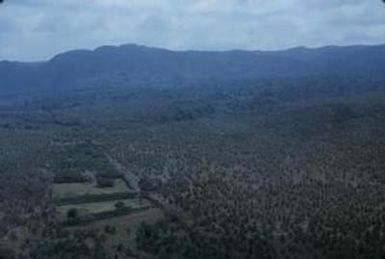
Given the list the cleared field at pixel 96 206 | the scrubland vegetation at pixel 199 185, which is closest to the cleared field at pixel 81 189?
the scrubland vegetation at pixel 199 185

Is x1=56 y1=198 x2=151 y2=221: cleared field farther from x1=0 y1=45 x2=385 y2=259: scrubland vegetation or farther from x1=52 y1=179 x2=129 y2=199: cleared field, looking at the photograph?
x1=52 y1=179 x2=129 y2=199: cleared field

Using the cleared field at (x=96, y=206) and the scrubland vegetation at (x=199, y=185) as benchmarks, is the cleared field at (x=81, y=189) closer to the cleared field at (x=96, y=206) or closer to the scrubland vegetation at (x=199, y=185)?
the scrubland vegetation at (x=199, y=185)

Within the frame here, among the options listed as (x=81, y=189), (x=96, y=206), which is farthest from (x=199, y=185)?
(x=81, y=189)

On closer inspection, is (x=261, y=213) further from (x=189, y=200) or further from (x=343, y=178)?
(x=343, y=178)

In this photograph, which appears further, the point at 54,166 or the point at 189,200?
the point at 54,166

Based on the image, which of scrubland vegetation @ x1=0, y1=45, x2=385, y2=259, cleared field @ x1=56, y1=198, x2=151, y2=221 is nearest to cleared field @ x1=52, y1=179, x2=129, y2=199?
scrubland vegetation @ x1=0, y1=45, x2=385, y2=259

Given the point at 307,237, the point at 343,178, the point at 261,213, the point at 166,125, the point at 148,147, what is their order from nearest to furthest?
the point at 307,237, the point at 261,213, the point at 343,178, the point at 148,147, the point at 166,125

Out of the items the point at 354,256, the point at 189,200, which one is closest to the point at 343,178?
the point at 189,200
